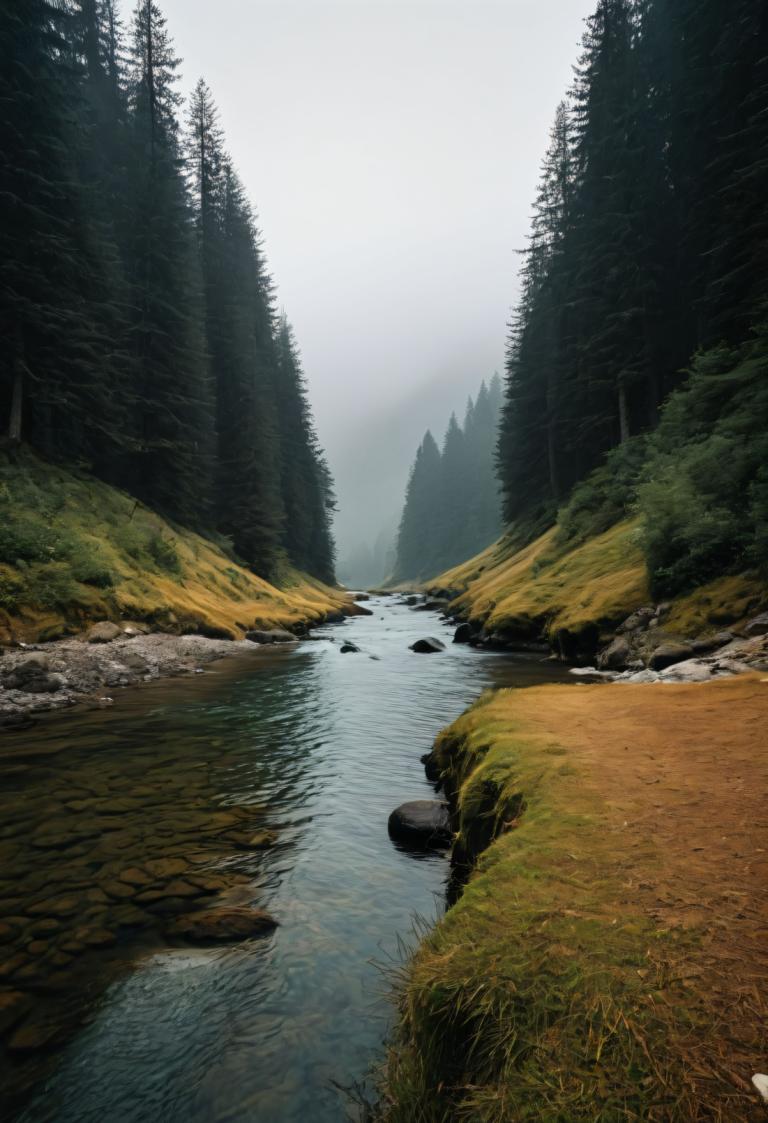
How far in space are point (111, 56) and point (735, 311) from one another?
48.1 meters

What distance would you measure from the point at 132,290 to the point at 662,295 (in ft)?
102

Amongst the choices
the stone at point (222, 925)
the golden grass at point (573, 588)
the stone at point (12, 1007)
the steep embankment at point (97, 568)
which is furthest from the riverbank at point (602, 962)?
the steep embankment at point (97, 568)

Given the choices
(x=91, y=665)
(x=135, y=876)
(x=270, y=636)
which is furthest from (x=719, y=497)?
(x=270, y=636)

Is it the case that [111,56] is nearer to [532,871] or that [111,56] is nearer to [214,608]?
[214,608]

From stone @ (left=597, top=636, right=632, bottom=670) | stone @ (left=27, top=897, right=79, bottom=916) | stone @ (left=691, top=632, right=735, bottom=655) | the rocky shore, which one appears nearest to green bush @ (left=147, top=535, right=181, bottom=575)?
the rocky shore

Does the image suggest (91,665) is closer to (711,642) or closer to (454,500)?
(711,642)

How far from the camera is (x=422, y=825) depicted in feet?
21.8

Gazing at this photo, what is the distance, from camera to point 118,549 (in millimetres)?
22328

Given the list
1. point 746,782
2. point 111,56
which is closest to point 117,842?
point 746,782

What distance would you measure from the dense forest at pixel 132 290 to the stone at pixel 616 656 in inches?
929

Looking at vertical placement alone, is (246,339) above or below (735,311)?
above

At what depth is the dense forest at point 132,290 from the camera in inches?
910

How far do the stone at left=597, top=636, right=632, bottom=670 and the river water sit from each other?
6.01 m

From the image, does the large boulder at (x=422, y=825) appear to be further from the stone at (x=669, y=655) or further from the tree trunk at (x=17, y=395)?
the tree trunk at (x=17, y=395)
